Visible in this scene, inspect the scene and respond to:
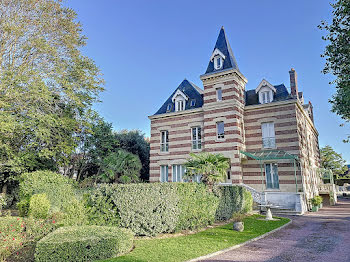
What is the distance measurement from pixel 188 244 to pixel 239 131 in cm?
1373

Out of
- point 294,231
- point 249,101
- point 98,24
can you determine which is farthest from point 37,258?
point 249,101

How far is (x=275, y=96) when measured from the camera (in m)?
20.8

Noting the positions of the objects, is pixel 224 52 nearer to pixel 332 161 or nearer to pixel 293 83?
pixel 293 83

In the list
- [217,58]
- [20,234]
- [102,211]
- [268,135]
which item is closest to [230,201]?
[102,211]

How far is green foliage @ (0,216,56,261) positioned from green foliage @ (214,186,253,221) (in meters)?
7.88

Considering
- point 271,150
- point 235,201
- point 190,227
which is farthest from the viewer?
point 271,150

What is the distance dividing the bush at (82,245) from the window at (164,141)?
1662 centimetres

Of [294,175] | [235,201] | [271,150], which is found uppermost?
[271,150]

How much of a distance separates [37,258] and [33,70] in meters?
13.1

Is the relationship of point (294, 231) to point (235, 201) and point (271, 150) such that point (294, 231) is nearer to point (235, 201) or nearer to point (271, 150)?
point (235, 201)

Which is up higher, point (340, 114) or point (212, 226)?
point (340, 114)

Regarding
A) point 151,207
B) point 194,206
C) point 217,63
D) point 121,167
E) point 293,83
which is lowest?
point 194,206

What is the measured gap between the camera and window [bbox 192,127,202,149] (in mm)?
22066

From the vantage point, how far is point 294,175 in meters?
18.3
